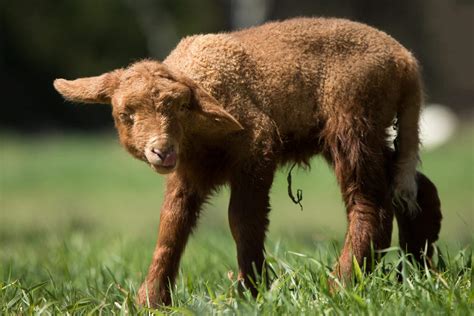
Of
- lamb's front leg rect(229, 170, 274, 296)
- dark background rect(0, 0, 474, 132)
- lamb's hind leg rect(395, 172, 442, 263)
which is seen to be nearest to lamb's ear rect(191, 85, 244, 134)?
lamb's front leg rect(229, 170, 274, 296)

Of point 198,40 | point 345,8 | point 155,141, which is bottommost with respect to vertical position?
point 345,8

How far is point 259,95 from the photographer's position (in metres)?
4.92

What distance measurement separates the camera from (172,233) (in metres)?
5.09

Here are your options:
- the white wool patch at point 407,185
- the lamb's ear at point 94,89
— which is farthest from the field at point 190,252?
the lamb's ear at point 94,89

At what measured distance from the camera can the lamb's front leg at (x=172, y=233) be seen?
5.07 metres

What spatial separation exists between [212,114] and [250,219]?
0.57 metres

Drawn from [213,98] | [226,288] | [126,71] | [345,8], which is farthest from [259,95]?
[345,8]

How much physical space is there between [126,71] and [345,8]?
732 inches

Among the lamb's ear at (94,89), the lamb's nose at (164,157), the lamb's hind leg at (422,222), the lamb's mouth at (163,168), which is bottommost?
the lamb's hind leg at (422,222)

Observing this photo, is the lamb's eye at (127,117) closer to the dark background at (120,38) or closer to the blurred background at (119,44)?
the blurred background at (119,44)

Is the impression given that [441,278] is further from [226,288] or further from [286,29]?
[286,29]

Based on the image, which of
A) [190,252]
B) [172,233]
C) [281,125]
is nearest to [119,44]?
[190,252]

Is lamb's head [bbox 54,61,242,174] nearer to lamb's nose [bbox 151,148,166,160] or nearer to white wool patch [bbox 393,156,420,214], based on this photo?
lamb's nose [bbox 151,148,166,160]

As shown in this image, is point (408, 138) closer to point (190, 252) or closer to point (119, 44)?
point (190, 252)
